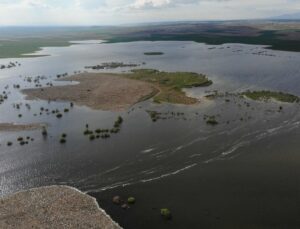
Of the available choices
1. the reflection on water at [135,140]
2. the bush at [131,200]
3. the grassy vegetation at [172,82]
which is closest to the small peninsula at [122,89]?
the grassy vegetation at [172,82]

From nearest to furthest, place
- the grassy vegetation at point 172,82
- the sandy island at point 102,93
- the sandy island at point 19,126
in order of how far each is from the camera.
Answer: the sandy island at point 19,126 < the sandy island at point 102,93 < the grassy vegetation at point 172,82

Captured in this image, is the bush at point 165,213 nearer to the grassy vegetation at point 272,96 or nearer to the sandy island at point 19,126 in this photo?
the sandy island at point 19,126

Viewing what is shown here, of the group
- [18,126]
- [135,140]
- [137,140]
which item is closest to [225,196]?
[137,140]

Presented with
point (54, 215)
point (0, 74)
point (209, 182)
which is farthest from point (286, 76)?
point (0, 74)

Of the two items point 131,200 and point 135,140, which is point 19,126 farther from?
point 131,200

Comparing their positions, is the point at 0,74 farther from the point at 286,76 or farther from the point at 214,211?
the point at 214,211

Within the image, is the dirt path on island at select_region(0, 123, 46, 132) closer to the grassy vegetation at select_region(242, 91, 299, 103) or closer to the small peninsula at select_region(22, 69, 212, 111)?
the small peninsula at select_region(22, 69, 212, 111)
